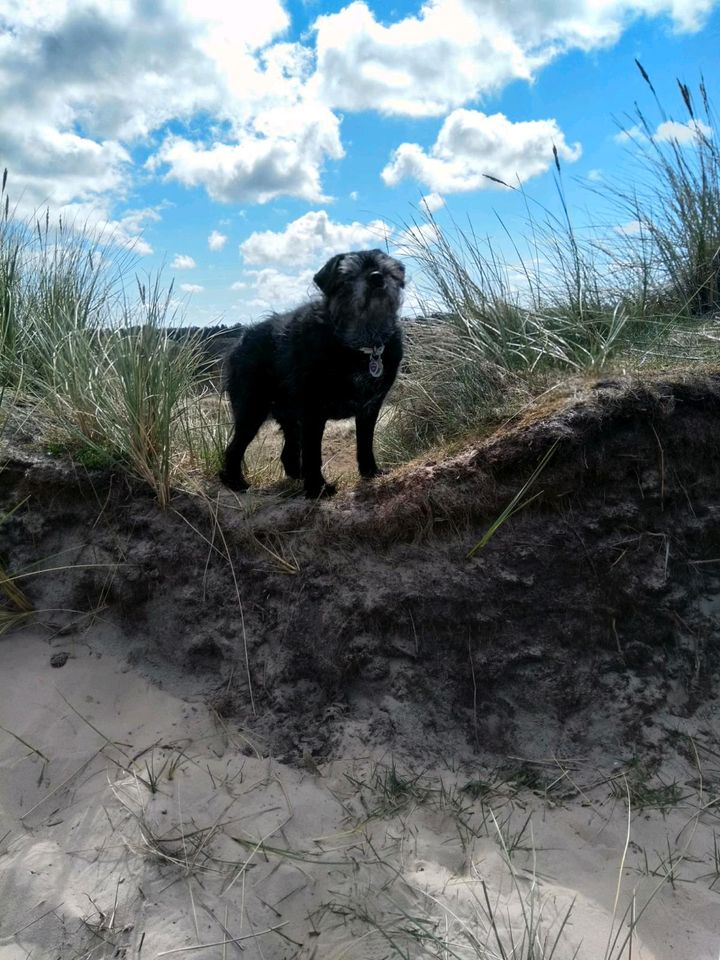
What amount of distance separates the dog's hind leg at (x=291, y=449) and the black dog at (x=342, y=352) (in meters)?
0.26

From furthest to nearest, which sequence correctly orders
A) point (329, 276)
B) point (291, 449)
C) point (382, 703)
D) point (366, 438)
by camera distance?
point (291, 449) < point (366, 438) < point (329, 276) < point (382, 703)

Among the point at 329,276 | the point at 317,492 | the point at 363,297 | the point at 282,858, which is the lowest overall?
the point at 282,858

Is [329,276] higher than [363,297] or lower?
higher

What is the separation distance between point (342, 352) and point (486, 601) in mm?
1454

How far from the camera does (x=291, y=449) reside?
4305 mm

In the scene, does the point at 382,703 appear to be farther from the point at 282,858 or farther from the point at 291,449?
the point at 291,449

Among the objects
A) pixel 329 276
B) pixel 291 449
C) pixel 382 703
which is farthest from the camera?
pixel 291 449

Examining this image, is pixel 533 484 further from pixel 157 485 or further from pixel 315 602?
pixel 157 485

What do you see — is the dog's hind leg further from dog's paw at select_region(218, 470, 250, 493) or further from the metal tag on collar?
the metal tag on collar

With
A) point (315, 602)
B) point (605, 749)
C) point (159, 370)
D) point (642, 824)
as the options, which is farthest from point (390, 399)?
point (642, 824)

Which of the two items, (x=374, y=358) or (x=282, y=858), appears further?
(x=374, y=358)

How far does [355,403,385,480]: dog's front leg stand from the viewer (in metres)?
3.78

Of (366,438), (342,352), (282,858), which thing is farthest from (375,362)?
(282,858)

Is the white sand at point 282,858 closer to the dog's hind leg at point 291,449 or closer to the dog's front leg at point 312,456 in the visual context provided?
the dog's front leg at point 312,456
